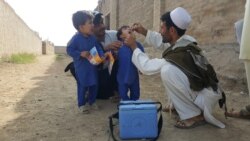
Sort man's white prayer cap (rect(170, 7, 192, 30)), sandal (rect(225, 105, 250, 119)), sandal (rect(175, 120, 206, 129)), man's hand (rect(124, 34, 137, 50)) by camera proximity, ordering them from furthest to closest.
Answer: sandal (rect(225, 105, 250, 119))
man's hand (rect(124, 34, 137, 50))
man's white prayer cap (rect(170, 7, 192, 30))
sandal (rect(175, 120, 206, 129))

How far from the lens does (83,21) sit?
409 cm

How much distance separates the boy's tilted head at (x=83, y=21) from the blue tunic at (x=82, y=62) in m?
0.07

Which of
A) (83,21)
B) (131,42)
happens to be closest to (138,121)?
(131,42)

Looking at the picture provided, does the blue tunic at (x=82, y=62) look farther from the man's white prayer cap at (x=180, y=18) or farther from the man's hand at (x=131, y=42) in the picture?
the man's white prayer cap at (x=180, y=18)

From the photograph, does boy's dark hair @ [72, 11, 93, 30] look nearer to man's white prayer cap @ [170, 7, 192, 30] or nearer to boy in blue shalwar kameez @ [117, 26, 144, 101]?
boy in blue shalwar kameez @ [117, 26, 144, 101]

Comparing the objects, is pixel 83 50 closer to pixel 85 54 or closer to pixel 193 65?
pixel 85 54

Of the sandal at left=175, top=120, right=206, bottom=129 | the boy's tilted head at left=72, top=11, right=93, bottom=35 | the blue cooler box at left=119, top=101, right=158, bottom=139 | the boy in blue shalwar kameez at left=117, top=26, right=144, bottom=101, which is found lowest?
the sandal at left=175, top=120, right=206, bottom=129

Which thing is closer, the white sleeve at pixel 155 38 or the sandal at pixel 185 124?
the sandal at pixel 185 124

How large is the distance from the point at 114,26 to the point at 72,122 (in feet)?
44.8

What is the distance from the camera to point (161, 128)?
3.46 m

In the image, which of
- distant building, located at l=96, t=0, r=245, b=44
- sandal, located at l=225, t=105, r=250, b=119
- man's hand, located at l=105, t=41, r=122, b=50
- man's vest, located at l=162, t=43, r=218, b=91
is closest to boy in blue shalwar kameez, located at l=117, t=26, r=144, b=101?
man's hand, located at l=105, t=41, r=122, b=50

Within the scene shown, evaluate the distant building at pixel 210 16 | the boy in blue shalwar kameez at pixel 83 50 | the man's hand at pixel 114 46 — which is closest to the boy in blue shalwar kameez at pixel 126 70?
the man's hand at pixel 114 46

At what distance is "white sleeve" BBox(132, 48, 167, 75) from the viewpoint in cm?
352

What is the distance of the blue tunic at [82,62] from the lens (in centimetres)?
405
